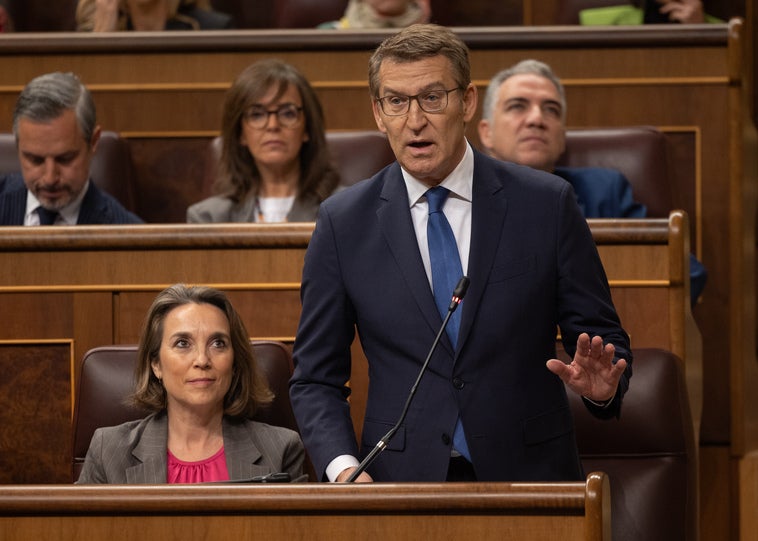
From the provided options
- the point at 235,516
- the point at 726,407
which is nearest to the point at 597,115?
the point at 726,407

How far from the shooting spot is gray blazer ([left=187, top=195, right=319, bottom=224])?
68.9 inches

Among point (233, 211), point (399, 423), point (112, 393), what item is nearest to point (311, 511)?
point (399, 423)

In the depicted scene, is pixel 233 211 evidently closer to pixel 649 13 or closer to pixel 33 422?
pixel 33 422

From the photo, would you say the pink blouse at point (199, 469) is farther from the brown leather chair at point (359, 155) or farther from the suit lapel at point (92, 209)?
the brown leather chair at point (359, 155)

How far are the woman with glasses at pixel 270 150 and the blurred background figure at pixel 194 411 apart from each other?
50 cm

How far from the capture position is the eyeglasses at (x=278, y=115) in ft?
5.89

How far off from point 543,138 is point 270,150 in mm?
363

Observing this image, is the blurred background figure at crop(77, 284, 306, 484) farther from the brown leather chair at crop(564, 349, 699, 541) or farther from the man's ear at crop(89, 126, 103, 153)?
the man's ear at crop(89, 126, 103, 153)

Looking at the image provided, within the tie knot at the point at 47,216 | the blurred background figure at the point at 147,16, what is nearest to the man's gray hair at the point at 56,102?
the tie knot at the point at 47,216

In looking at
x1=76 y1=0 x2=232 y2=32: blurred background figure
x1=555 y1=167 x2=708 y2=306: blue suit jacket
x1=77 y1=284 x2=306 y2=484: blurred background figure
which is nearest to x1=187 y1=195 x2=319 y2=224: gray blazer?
x1=555 y1=167 x2=708 y2=306: blue suit jacket

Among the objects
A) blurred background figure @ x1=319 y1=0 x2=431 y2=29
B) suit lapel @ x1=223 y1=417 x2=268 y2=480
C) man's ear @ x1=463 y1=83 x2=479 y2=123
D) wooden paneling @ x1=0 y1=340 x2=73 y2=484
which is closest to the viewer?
man's ear @ x1=463 y1=83 x2=479 y2=123

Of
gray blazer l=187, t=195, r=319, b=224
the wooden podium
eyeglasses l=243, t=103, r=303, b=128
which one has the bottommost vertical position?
the wooden podium

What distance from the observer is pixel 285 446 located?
127cm

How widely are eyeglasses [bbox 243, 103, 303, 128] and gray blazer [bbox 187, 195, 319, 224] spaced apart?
10 centimetres
